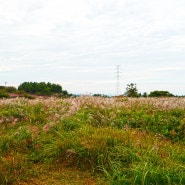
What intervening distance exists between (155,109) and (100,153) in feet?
17.1

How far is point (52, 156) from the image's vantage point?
24.4ft

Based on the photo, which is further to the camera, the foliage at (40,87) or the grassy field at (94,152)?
the foliage at (40,87)

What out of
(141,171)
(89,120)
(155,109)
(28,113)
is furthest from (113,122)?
(141,171)

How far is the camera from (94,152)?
684 cm

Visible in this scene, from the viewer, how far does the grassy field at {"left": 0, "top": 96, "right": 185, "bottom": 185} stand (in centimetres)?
587

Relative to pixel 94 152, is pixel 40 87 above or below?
above

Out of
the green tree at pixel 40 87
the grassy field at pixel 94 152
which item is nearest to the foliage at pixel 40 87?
the green tree at pixel 40 87

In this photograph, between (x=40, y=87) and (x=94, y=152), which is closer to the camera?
A: (x=94, y=152)

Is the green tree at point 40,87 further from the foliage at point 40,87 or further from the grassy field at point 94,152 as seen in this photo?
the grassy field at point 94,152

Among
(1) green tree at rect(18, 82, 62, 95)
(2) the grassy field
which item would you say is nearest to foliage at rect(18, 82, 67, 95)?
(1) green tree at rect(18, 82, 62, 95)

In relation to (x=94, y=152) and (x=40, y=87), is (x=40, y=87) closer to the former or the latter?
(x=40, y=87)

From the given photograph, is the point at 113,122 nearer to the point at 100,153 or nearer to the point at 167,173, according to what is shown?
the point at 100,153

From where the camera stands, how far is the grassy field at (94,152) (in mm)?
5871

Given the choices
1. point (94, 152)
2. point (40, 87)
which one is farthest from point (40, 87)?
point (94, 152)
